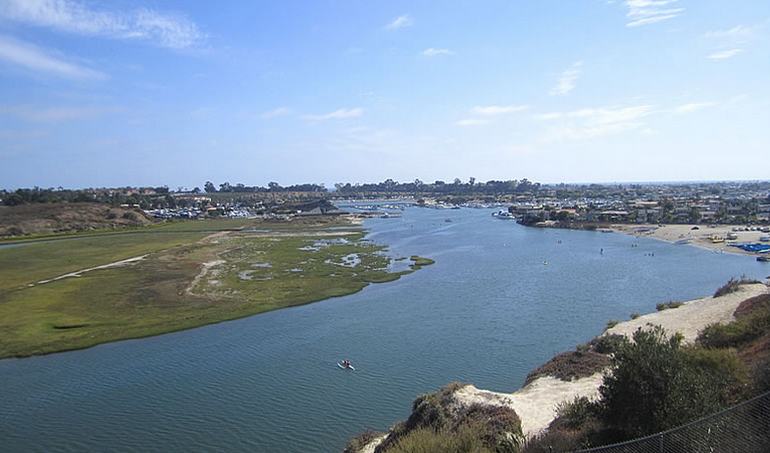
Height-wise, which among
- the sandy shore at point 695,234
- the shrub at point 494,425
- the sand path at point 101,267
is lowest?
the sandy shore at point 695,234

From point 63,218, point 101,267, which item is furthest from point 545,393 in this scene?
point 63,218

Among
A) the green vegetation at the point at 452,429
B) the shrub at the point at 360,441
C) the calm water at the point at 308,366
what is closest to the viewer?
the green vegetation at the point at 452,429

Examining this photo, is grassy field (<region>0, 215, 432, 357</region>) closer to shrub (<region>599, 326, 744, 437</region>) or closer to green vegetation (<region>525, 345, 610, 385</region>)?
green vegetation (<region>525, 345, 610, 385</region>)

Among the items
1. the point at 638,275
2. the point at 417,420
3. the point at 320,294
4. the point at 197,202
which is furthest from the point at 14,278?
the point at 197,202

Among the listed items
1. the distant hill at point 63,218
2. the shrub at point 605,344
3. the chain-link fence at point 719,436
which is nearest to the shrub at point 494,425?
the chain-link fence at point 719,436

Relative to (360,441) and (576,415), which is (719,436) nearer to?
(576,415)

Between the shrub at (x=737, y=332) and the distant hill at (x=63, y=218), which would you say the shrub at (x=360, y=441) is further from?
the distant hill at (x=63, y=218)

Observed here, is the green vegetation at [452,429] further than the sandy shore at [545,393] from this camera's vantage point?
No
